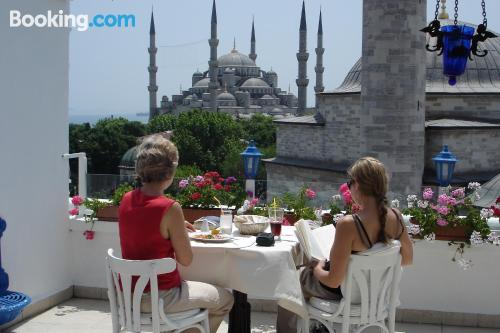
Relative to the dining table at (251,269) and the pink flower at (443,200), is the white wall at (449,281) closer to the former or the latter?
the pink flower at (443,200)

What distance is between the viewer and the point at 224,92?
89688mm

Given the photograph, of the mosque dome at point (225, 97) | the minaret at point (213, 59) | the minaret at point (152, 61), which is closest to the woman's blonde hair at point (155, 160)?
the minaret at point (213, 59)

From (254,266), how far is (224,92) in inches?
3418

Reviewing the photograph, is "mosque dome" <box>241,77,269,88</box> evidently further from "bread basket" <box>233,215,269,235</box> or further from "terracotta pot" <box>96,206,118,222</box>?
"bread basket" <box>233,215,269,235</box>

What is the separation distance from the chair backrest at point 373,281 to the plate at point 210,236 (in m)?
0.79

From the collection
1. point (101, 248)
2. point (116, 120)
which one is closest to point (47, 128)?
point (101, 248)

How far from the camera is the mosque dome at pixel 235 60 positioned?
318ft

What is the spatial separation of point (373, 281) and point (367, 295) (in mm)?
75

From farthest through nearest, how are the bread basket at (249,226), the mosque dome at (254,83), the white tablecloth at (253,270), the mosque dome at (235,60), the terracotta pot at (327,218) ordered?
1. the mosque dome at (235,60)
2. the mosque dome at (254,83)
3. the terracotta pot at (327,218)
4. the bread basket at (249,226)
5. the white tablecloth at (253,270)

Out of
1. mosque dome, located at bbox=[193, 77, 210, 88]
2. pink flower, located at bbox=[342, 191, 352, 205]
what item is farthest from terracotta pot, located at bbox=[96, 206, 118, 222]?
mosque dome, located at bbox=[193, 77, 210, 88]

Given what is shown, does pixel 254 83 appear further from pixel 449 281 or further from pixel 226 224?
pixel 226 224

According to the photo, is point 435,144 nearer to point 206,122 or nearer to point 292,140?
point 292,140

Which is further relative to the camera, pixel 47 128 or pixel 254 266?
pixel 47 128

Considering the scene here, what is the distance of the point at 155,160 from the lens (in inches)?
130
